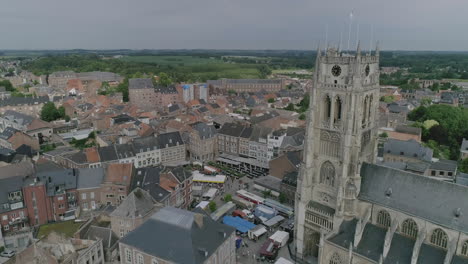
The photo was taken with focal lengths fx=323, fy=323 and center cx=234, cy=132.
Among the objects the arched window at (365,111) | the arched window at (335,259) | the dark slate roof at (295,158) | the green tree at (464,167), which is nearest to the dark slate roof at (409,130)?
the green tree at (464,167)

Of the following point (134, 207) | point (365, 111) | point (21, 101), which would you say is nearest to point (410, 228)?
point (365, 111)

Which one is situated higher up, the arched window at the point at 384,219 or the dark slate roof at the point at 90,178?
the arched window at the point at 384,219

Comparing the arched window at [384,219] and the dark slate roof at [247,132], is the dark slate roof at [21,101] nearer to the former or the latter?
the dark slate roof at [247,132]

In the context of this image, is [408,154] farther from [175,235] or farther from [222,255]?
[175,235]

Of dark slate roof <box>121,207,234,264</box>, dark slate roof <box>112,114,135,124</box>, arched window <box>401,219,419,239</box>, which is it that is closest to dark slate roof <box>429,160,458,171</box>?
arched window <box>401,219,419,239</box>

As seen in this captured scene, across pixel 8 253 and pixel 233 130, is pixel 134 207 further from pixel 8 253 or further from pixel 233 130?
pixel 233 130

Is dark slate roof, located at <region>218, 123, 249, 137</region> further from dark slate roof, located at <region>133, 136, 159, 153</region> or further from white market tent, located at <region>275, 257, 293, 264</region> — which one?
white market tent, located at <region>275, 257, 293, 264</region>

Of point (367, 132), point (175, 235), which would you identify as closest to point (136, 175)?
point (175, 235)

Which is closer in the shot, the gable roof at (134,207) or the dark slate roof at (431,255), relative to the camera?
the dark slate roof at (431,255)
